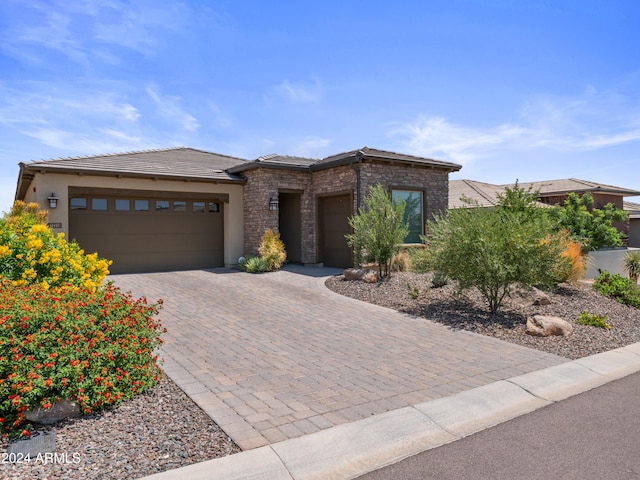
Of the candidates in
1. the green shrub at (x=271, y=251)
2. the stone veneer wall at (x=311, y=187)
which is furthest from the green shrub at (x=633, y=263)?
the green shrub at (x=271, y=251)

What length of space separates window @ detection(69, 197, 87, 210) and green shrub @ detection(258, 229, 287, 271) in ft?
19.0

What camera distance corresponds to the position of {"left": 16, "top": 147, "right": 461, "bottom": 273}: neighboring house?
42.7 ft

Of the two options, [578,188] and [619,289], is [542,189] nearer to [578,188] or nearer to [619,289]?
[578,188]

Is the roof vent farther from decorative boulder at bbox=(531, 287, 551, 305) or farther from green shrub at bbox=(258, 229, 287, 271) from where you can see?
decorative boulder at bbox=(531, 287, 551, 305)

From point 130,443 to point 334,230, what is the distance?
11906mm

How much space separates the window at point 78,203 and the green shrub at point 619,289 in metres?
15.0

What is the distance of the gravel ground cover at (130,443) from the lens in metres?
2.79

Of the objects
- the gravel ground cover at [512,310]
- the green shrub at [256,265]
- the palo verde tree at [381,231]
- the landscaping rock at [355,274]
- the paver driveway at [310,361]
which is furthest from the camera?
the green shrub at [256,265]

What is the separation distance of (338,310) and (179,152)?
12670mm

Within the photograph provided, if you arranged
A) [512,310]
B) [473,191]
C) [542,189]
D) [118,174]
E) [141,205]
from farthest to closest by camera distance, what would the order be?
1. [542,189]
2. [473,191]
3. [141,205]
4. [118,174]
5. [512,310]

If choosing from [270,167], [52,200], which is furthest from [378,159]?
[52,200]

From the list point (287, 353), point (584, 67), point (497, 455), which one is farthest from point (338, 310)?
point (584, 67)

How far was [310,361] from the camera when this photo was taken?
205 inches

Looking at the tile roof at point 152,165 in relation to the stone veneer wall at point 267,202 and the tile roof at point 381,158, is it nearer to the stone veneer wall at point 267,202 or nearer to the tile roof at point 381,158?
the stone veneer wall at point 267,202
